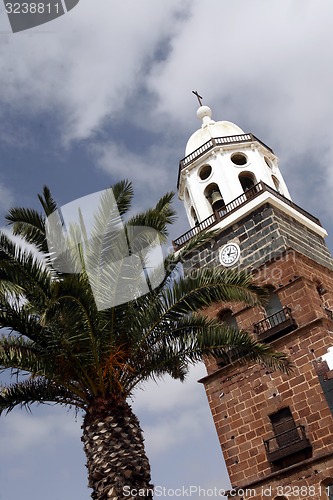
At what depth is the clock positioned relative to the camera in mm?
22703

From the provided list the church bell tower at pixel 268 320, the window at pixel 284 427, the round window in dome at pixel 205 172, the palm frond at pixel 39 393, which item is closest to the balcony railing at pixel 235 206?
the church bell tower at pixel 268 320

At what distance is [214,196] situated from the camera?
2548cm

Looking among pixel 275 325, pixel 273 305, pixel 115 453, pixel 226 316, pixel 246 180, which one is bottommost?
pixel 115 453

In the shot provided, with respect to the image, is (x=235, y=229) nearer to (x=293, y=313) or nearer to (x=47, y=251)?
(x=293, y=313)

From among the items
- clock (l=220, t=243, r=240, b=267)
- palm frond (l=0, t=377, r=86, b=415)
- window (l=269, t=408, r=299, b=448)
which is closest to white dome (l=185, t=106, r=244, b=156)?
clock (l=220, t=243, r=240, b=267)

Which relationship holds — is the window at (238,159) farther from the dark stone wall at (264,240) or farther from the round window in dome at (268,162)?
the dark stone wall at (264,240)

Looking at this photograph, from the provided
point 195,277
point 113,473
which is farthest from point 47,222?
point 113,473

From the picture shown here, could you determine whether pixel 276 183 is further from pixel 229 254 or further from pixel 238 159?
pixel 229 254

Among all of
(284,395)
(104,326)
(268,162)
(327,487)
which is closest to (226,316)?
(284,395)

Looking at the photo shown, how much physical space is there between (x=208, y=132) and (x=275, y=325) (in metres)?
11.6

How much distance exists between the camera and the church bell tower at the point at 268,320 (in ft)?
59.3

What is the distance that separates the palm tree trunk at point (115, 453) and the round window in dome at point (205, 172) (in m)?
17.2

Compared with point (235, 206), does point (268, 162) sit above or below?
above

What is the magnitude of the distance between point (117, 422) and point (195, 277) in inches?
124
